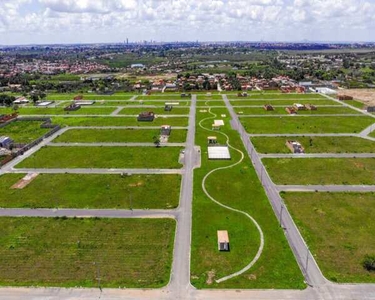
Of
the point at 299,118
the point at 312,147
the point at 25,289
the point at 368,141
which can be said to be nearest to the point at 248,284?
the point at 25,289

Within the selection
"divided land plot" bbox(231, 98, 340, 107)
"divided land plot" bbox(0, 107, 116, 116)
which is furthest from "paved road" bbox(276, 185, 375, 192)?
"divided land plot" bbox(0, 107, 116, 116)

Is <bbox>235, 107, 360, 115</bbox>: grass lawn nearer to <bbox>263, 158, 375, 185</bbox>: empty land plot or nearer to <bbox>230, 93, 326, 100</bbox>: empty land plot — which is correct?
→ <bbox>230, 93, 326, 100</bbox>: empty land plot

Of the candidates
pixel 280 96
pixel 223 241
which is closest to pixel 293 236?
pixel 223 241

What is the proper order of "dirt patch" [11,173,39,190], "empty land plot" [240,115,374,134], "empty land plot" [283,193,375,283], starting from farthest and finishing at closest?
1. "empty land plot" [240,115,374,134]
2. "dirt patch" [11,173,39,190]
3. "empty land plot" [283,193,375,283]

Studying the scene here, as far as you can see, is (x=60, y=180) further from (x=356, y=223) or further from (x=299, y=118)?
(x=299, y=118)

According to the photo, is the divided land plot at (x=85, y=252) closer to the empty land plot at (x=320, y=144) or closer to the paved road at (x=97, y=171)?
the paved road at (x=97, y=171)

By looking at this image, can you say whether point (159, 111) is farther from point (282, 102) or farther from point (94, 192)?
point (94, 192)

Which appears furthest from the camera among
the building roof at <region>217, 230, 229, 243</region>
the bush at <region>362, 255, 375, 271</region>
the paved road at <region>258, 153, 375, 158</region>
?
the paved road at <region>258, 153, 375, 158</region>
